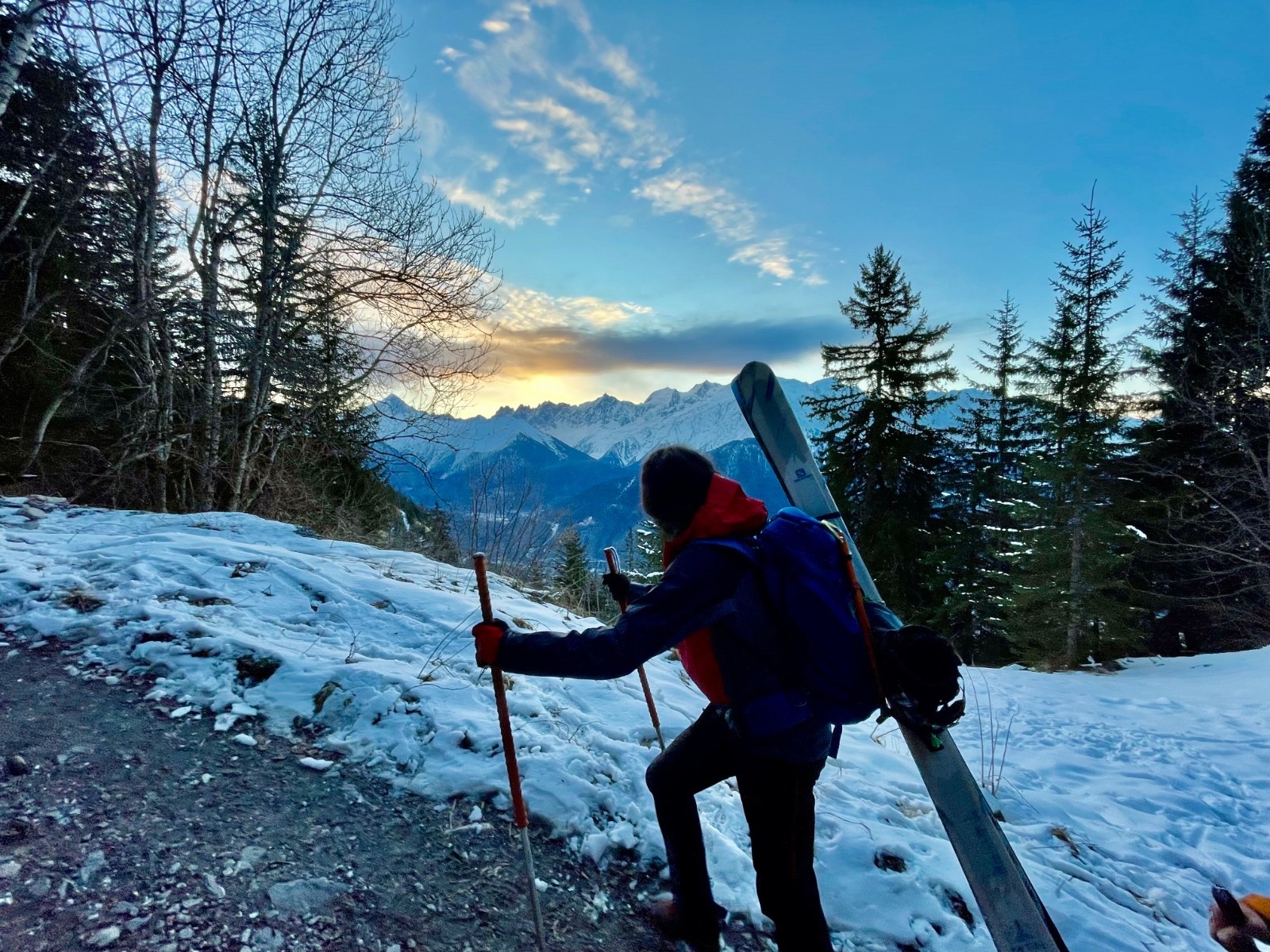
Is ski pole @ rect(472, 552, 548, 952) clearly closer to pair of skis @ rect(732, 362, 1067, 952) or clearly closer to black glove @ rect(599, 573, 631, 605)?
black glove @ rect(599, 573, 631, 605)

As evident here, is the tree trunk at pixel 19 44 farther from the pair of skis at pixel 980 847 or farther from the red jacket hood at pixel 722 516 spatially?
the pair of skis at pixel 980 847

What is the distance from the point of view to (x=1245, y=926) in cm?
197

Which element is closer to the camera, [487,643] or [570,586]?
[487,643]

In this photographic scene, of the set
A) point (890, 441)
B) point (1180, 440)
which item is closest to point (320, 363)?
point (890, 441)

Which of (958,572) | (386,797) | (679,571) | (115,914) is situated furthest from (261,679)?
(958,572)

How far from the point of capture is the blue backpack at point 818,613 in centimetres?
201

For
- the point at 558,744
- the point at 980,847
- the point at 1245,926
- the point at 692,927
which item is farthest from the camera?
the point at 558,744

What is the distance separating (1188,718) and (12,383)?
23.9 m

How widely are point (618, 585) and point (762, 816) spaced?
136 cm

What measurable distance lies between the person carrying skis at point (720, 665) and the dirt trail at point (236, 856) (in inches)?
29.4

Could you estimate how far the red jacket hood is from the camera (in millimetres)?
2133

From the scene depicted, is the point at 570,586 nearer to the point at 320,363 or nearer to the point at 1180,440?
the point at 320,363

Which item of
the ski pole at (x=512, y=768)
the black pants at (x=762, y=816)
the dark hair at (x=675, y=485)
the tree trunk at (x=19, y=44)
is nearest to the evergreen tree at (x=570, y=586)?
the ski pole at (x=512, y=768)

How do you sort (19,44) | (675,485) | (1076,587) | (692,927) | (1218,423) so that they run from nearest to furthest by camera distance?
(675,485), (692,927), (19,44), (1218,423), (1076,587)
